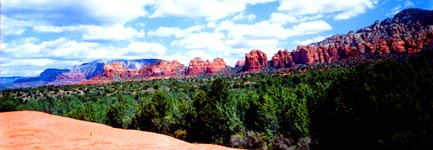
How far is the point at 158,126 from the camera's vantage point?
5450 centimetres

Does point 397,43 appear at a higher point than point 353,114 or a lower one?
higher

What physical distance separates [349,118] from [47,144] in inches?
672

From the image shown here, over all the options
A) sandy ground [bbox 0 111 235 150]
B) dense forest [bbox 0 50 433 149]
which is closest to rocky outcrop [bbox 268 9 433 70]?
dense forest [bbox 0 50 433 149]

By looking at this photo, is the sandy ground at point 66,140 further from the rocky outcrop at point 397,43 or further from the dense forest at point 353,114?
the rocky outcrop at point 397,43

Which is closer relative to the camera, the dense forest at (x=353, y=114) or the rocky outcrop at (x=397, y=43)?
the dense forest at (x=353, y=114)

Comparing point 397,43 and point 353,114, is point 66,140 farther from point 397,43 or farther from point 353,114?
point 397,43

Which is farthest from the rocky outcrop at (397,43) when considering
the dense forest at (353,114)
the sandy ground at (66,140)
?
the sandy ground at (66,140)

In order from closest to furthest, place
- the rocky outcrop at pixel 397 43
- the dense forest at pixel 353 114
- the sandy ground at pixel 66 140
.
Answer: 1. the sandy ground at pixel 66 140
2. the dense forest at pixel 353 114
3. the rocky outcrop at pixel 397 43

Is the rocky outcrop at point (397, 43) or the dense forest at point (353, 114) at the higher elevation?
the rocky outcrop at point (397, 43)

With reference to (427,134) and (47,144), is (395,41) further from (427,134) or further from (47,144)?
(47,144)

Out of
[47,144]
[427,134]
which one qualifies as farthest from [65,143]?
[427,134]

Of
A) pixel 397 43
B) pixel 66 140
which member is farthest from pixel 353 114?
pixel 397 43

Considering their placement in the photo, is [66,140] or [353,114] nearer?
[66,140]

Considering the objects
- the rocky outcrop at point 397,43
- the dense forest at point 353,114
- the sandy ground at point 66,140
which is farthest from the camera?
the rocky outcrop at point 397,43
